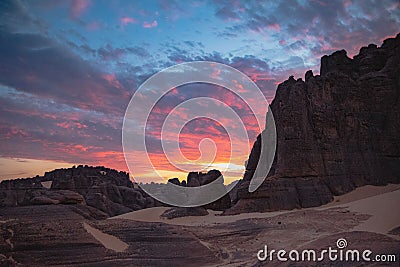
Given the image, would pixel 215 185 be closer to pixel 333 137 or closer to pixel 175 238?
pixel 333 137

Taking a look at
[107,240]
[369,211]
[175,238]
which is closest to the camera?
[107,240]

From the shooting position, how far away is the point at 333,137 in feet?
118

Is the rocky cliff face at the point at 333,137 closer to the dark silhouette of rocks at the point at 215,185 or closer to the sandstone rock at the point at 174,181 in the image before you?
the dark silhouette of rocks at the point at 215,185

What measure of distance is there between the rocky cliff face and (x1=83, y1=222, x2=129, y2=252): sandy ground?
16863 mm

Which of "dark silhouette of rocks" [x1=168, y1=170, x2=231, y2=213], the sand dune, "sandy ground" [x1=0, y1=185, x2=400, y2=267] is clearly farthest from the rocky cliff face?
"sandy ground" [x1=0, y1=185, x2=400, y2=267]

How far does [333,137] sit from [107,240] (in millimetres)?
27467

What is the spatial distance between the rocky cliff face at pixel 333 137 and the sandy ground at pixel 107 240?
1686 centimetres

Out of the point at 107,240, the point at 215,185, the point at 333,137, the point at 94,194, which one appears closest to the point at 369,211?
the point at 333,137

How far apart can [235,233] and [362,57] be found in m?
32.6

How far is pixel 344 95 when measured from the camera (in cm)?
3728

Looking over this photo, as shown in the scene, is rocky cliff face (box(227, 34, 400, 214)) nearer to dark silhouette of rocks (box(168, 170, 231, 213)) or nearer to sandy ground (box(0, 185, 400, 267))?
dark silhouette of rocks (box(168, 170, 231, 213))

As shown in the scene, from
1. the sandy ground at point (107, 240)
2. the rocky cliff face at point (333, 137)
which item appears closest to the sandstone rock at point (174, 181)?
the rocky cliff face at point (333, 137)

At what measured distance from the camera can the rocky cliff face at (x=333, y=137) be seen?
3213cm

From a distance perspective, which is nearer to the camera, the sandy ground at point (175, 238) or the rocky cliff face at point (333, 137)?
the sandy ground at point (175, 238)
